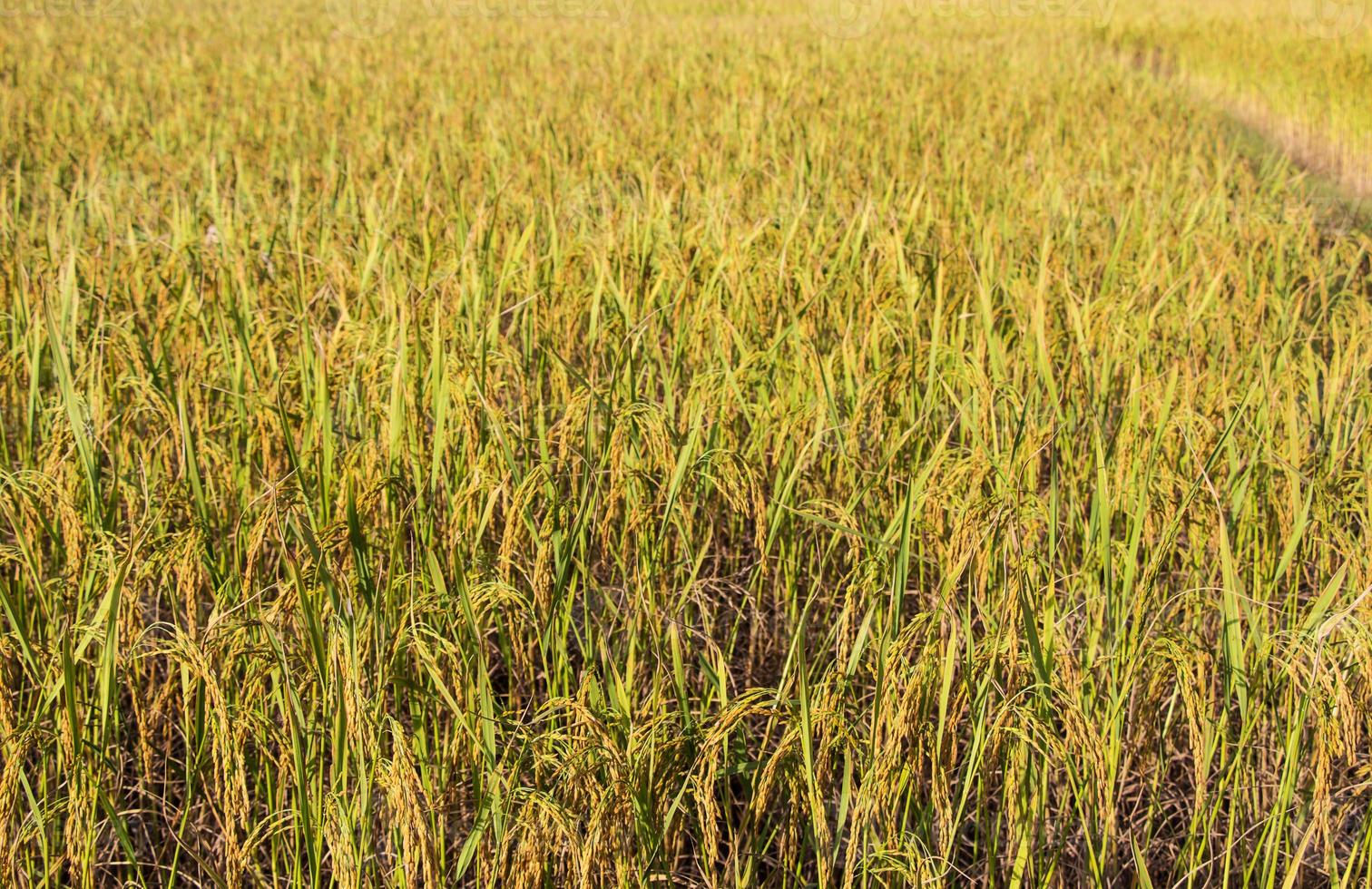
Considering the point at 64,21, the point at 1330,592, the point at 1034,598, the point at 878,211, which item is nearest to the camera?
the point at 1330,592

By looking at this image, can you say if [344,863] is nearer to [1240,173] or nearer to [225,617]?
[225,617]

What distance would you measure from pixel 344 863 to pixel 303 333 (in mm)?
986

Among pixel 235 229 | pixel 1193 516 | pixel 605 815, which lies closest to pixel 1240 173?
pixel 1193 516

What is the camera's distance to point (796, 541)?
163 centimetres
